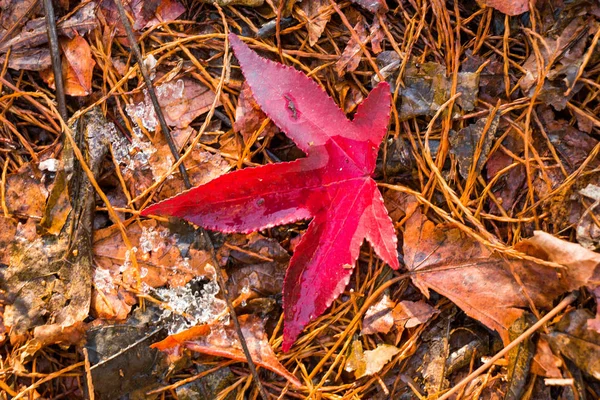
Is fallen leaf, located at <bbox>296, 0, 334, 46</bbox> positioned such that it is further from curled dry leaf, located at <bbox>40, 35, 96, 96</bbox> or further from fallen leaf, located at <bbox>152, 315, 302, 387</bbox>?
fallen leaf, located at <bbox>152, 315, 302, 387</bbox>

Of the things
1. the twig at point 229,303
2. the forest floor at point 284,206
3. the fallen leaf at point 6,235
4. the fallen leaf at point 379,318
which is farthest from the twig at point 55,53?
the fallen leaf at point 379,318

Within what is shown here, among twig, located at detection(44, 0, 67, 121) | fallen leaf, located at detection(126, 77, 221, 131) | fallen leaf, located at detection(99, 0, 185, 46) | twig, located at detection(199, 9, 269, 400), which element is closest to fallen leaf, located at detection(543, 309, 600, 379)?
twig, located at detection(199, 9, 269, 400)

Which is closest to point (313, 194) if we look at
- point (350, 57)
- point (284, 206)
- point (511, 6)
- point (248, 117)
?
point (284, 206)

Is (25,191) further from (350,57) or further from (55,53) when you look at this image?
(350,57)

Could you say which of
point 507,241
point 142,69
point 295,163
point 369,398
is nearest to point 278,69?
point 295,163

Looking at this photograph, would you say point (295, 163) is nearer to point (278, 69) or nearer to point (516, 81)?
point (278, 69)
